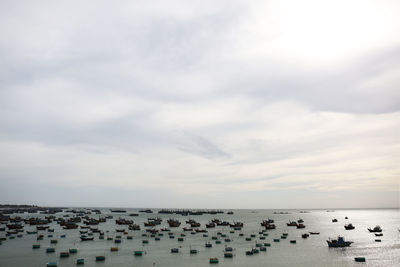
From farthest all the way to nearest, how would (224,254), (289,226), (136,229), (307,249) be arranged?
(289,226), (136,229), (307,249), (224,254)

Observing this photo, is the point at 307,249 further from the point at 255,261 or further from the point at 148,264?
the point at 148,264

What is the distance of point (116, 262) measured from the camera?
5969 centimetres

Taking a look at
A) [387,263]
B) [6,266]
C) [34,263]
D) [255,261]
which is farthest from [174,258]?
[387,263]

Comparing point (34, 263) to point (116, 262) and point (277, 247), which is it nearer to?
point (116, 262)

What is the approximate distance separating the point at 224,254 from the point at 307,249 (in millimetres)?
25920

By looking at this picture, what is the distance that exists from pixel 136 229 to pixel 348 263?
8958 cm

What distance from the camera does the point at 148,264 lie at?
191 feet

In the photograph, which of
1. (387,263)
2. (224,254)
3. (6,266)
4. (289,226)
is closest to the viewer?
(6,266)

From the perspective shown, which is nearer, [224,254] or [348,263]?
[348,263]

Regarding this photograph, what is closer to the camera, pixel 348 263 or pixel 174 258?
pixel 348 263

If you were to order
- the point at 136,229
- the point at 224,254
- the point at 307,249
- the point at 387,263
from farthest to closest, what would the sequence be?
the point at 136,229 < the point at 307,249 < the point at 224,254 < the point at 387,263

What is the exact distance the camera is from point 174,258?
64062mm

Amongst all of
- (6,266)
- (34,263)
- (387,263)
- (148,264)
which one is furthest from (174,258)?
(387,263)

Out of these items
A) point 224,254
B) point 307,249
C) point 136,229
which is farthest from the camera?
point 136,229
